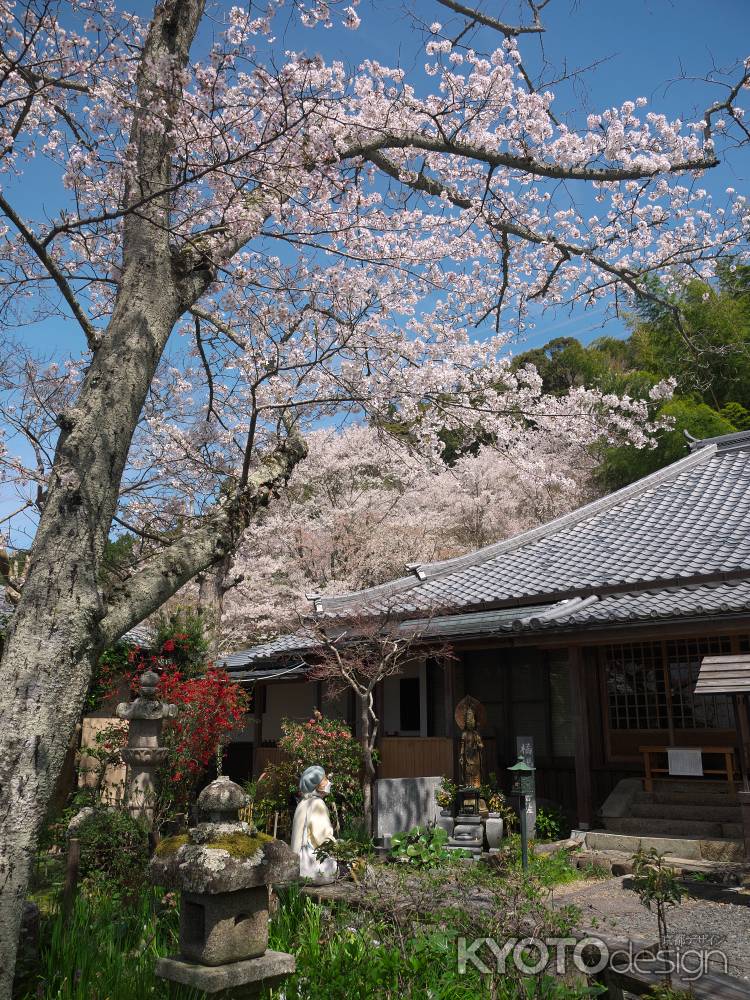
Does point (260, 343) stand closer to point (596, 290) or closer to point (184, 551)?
point (596, 290)

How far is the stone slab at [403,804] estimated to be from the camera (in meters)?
9.97

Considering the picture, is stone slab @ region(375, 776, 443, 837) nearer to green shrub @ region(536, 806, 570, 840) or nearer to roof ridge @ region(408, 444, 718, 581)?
green shrub @ region(536, 806, 570, 840)

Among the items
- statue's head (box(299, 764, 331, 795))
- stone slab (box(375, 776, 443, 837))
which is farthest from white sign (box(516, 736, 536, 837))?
statue's head (box(299, 764, 331, 795))

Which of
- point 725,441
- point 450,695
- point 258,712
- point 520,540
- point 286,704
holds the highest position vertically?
point 725,441

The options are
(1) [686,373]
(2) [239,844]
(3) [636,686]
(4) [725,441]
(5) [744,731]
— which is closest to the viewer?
(2) [239,844]

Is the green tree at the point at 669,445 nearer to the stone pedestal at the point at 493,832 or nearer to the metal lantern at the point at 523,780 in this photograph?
the stone pedestal at the point at 493,832

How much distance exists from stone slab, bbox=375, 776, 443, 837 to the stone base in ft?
20.6

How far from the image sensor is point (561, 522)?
15766mm

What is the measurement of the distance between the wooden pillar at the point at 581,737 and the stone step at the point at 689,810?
2.06 ft

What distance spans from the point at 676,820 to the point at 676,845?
78 cm

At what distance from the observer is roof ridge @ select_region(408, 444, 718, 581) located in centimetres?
1527

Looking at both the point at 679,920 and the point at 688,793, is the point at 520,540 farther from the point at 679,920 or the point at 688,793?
the point at 679,920

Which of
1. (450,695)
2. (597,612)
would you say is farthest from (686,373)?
(450,695)

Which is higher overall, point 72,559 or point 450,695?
point 72,559
